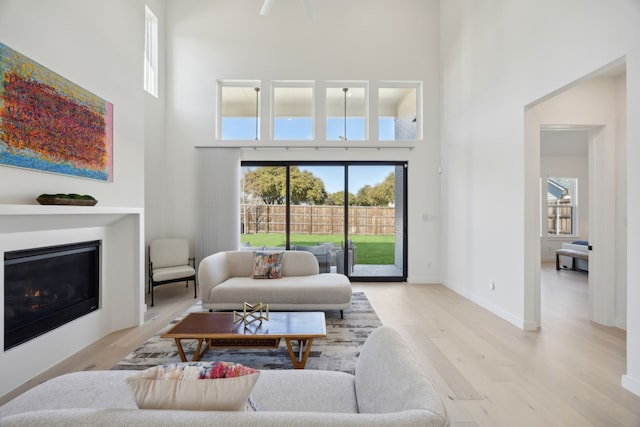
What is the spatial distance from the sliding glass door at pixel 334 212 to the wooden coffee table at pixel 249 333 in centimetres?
301

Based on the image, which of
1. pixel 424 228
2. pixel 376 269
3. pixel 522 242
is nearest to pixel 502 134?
pixel 522 242

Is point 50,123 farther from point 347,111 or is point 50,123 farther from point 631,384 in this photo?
point 631,384

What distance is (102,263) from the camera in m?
3.15

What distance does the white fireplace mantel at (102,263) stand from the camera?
215 centimetres

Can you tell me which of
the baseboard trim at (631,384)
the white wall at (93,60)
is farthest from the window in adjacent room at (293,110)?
the baseboard trim at (631,384)

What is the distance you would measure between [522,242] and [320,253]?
124 inches

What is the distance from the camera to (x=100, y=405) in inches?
51.4

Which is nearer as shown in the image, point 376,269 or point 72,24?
point 72,24

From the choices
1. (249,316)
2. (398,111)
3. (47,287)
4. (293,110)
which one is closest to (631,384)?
(249,316)

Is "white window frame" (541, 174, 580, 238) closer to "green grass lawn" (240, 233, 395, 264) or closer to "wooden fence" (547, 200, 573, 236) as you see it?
"wooden fence" (547, 200, 573, 236)

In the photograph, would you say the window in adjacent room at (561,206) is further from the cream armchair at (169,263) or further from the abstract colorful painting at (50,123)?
the abstract colorful painting at (50,123)

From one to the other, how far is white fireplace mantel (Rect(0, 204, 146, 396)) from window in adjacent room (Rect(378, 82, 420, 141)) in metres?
4.34

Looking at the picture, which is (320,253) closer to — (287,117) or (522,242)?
(287,117)

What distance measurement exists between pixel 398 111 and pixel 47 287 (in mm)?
5591
